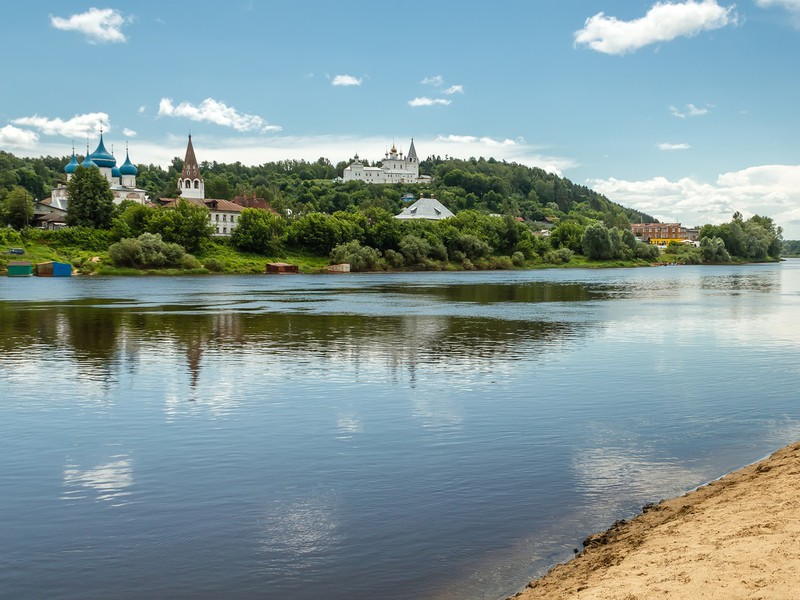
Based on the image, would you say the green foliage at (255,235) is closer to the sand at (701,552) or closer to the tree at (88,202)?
the tree at (88,202)

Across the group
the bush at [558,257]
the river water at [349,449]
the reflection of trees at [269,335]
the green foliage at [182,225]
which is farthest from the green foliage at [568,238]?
the river water at [349,449]

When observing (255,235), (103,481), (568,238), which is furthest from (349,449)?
(568,238)

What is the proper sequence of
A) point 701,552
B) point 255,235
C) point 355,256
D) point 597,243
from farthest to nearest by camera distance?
point 597,243
point 255,235
point 355,256
point 701,552

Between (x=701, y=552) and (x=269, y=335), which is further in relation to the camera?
(x=269, y=335)

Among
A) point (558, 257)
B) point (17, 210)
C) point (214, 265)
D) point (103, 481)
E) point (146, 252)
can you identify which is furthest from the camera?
point (558, 257)

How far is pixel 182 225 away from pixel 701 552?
411ft

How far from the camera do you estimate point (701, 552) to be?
9.76 meters

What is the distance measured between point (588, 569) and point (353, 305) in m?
52.6

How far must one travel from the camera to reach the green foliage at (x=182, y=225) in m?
128

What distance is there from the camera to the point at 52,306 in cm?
5816

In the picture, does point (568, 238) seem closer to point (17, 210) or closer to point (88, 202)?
point (88, 202)

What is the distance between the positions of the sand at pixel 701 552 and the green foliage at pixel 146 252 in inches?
4371

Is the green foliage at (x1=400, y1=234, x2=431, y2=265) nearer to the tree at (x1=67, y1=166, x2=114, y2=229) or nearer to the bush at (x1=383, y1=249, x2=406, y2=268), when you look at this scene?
the bush at (x1=383, y1=249, x2=406, y2=268)

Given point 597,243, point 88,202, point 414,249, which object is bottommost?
point 414,249
